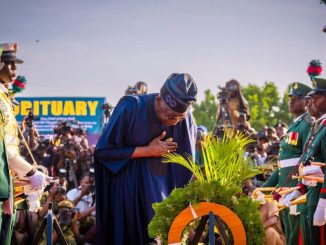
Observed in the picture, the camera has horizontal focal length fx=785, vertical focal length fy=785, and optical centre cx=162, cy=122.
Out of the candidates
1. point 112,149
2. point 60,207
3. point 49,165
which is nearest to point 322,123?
point 112,149

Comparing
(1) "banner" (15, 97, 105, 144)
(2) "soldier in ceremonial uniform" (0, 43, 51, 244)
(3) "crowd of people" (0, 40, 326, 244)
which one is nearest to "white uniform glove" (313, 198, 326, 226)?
(3) "crowd of people" (0, 40, 326, 244)

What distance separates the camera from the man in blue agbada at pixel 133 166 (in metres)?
7.48

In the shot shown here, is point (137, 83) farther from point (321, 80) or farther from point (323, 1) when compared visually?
point (323, 1)

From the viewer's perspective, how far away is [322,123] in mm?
7898

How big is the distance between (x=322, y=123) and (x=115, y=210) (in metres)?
2.25

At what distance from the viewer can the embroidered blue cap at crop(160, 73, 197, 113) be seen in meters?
7.25

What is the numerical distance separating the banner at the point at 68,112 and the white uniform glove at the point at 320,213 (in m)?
15.3

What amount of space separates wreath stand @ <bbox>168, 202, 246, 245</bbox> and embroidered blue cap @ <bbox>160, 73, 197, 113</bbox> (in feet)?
4.24

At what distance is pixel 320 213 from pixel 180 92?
1.68 metres

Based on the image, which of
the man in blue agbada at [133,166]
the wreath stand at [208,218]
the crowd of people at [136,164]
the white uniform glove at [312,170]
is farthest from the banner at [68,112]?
the wreath stand at [208,218]

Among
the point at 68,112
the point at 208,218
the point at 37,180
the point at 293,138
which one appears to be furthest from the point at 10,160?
the point at 68,112

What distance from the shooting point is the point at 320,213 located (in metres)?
7.13

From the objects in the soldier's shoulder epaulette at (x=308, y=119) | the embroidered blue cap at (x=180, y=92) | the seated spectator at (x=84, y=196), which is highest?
the embroidered blue cap at (x=180, y=92)

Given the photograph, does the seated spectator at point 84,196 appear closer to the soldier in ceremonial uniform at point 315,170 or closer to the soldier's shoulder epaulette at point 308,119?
the soldier's shoulder epaulette at point 308,119
